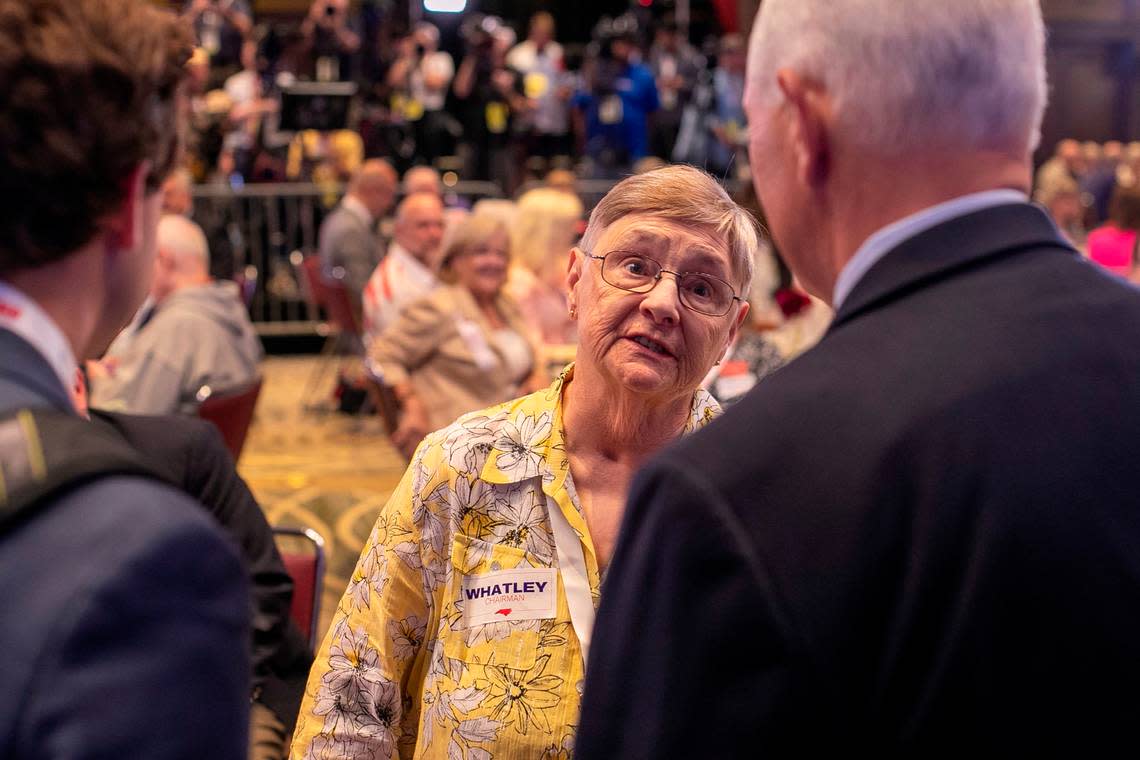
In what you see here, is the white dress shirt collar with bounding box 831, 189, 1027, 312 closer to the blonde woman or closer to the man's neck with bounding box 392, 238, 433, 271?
the blonde woman

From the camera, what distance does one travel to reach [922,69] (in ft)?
3.26

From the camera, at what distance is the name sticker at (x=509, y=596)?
1825 millimetres

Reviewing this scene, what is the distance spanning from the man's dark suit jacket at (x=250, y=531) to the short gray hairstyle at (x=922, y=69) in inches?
75.1

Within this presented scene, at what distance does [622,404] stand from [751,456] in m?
1.12

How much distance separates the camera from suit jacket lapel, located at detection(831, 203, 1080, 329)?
99 centimetres

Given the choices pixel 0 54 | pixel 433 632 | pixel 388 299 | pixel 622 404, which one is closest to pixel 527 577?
pixel 433 632

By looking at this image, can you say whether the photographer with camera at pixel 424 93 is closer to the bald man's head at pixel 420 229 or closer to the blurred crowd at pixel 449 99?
the blurred crowd at pixel 449 99

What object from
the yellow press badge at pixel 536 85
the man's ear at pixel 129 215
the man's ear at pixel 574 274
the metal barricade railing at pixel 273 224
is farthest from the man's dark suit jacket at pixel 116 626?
the yellow press badge at pixel 536 85

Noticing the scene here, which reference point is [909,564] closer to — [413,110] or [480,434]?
[480,434]

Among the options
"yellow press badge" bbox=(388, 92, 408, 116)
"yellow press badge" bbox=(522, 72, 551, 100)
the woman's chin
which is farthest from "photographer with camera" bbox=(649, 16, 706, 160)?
the woman's chin

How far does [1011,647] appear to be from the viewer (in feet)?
2.94

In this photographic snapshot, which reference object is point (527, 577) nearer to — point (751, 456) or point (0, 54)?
point (751, 456)

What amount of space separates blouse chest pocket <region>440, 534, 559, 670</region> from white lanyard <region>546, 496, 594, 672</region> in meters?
0.02

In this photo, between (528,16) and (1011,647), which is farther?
(528,16)
